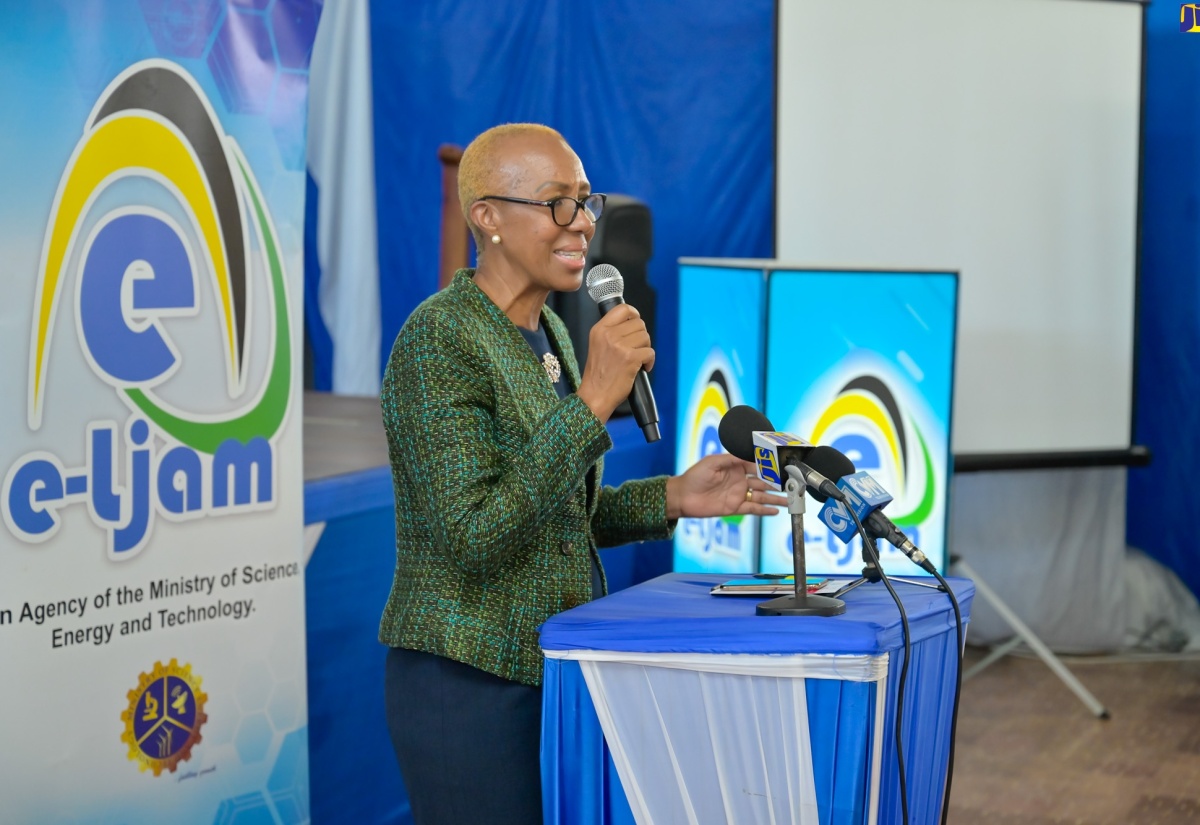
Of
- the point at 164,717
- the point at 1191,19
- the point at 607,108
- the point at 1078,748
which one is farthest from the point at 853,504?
the point at 1191,19

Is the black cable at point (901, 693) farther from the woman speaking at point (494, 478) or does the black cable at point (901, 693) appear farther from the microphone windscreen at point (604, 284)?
the microphone windscreen at point (604, 284)

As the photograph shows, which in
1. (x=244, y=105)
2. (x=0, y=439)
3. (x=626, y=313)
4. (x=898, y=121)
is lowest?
(x=0, y=439)

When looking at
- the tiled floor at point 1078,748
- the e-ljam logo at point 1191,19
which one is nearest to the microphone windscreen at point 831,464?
the tiled floor at point 1078,748

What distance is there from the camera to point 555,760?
4.65ft

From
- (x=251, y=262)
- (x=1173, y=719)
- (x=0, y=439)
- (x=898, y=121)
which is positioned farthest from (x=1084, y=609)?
(x=0, y=439)

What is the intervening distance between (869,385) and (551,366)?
2030 mm

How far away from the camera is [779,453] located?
143 centimetres

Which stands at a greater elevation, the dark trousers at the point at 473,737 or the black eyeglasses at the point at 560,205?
the black eyeglasses at the point at 560,205

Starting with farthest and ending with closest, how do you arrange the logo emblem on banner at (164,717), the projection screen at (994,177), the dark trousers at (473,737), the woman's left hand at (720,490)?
1. the projection screen at (994,177)
2. the logo emblem on banner at (164,717)
3. the woman's left hand at (720,490)
4. the dark trousers at (473,737)

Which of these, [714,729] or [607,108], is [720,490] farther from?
[607,108]

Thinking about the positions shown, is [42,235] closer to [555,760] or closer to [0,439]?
[0,439]

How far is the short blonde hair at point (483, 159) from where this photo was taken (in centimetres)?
156

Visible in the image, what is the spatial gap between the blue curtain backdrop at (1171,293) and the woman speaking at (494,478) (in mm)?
4357

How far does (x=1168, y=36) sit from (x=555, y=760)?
4.99 meters
